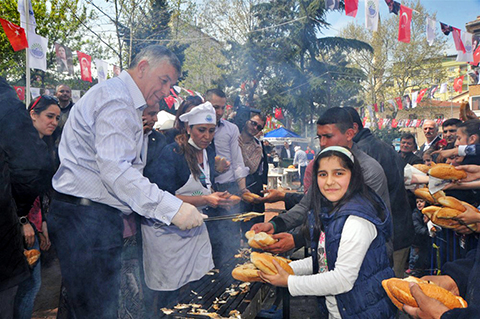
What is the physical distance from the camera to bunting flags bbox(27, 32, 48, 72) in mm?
8102

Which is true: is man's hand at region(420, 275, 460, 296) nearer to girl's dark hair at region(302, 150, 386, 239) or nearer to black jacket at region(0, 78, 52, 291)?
girl's dark hair at region(302, 150, 386, 239)

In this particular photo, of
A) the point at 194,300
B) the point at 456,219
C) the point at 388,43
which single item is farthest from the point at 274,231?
the point at 388,43

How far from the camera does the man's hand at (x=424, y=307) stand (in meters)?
1.52

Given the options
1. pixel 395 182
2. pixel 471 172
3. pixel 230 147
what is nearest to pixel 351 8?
pixel 230 147

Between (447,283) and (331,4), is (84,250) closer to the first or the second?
(447,283)

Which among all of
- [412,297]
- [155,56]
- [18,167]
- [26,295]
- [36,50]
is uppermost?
[36,50]

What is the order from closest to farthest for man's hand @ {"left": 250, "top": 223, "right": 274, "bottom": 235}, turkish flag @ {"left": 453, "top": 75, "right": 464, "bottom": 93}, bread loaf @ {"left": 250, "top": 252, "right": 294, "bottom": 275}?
bread loaf @ {"left": 250, "top": 252, "right": 294, "bottom": 275} < man's hand @ {"left": 250, "top": 223, "right": 274, "bottom": 235} < turkish flag @ {"left": 453, "top": 75, "right": 464, "bottom": 93}

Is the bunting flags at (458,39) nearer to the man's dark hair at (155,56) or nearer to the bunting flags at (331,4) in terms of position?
the bunting flags at (331,4)

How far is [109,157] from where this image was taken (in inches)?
78.0

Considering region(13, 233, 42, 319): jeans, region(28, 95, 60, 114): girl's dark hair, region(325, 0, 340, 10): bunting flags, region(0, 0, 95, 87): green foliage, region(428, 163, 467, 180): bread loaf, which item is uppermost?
region(0, 0, 95, 87): green foliage

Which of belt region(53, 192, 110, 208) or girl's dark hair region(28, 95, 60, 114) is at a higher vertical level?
girl's dark hair region(28, 95, 60, 114)

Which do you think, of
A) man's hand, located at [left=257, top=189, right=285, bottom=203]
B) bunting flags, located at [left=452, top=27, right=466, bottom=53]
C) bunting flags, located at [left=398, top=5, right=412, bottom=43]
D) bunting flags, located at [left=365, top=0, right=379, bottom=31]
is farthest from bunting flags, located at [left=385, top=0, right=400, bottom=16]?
man's hand, located at [left=257, top=189, right=285, bottom=203]

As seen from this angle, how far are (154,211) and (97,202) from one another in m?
0.42

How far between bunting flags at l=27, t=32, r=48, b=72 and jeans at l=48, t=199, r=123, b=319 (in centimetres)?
747
